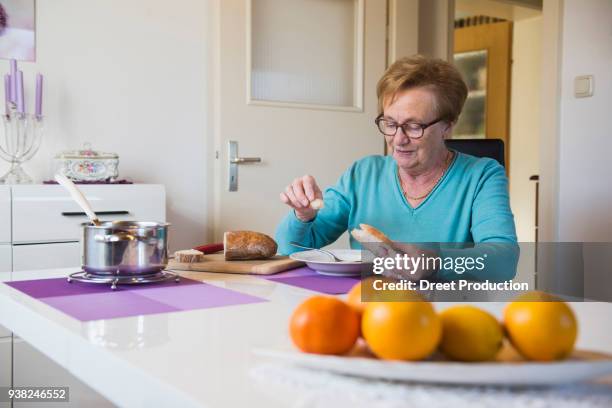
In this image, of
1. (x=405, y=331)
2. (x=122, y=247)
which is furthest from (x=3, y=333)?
(x=405, y=331)

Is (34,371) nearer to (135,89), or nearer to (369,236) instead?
(369,236)

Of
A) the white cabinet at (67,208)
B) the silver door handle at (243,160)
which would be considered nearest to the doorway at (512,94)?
the silver door handle at (243,160)

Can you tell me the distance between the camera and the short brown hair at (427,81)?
1.69 meters

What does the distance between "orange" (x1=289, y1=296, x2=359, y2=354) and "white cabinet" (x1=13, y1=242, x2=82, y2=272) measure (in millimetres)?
1837

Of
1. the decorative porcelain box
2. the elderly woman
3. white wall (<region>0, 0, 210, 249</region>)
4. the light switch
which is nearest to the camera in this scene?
the elderly woman

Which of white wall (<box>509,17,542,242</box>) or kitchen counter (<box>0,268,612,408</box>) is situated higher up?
white wall (<box>509,17,542,242</box>)

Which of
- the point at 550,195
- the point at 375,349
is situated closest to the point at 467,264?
the point at 375,349

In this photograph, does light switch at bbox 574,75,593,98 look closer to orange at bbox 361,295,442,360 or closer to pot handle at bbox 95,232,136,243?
pot handle at bbox 95,232,136,243

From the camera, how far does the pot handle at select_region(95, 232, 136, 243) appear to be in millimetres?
1166

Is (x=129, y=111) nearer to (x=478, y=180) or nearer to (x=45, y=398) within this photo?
(x=45, y=398)

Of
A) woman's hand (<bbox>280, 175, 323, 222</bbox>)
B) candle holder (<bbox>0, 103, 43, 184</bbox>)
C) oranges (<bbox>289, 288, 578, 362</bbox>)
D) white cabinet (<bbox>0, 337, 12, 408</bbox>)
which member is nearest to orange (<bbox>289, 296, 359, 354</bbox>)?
oranges (<bbox>289, 288, 578, 362</bbox>)

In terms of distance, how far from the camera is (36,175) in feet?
8.99

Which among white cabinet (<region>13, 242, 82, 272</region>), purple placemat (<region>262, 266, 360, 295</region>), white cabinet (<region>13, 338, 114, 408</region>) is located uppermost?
purple placemat (<region>262, 266, 360, 295</region>)

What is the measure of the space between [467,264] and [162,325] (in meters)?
0.71
